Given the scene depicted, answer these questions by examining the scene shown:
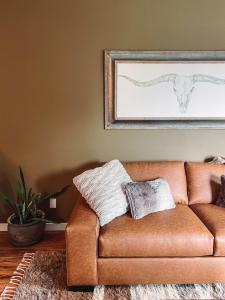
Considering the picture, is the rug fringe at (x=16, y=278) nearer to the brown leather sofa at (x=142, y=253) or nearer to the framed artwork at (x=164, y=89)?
the brown leather sofa at (x=142, y=253)

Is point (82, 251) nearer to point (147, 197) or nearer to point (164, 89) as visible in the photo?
point (147, 197)

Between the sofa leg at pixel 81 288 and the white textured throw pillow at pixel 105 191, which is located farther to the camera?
the white textured throw pillow at pixel 105 191

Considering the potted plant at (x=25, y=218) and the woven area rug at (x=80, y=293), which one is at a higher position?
the potted plant at (x=25, y=218)

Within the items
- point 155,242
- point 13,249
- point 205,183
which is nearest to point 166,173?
point 205,183

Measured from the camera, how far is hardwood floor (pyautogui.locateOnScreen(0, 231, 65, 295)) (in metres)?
2.30

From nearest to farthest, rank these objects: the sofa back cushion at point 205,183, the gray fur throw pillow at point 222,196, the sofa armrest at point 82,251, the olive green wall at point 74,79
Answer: the sofa armrest at point 82,251
the gray fur throw pillow at point 222,196
the sofa back cushion at point 205,183
the olive green wall at point 74,79

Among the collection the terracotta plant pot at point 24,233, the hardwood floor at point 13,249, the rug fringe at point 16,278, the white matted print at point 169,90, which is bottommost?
the hardwood floor at point 13,249

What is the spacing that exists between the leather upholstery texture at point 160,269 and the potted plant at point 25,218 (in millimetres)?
894

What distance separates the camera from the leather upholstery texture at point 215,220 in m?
2.03

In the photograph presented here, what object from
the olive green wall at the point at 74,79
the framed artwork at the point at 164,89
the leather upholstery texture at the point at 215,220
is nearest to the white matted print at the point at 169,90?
the framed artwork at the point at 164,89

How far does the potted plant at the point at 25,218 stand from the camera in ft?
8.80

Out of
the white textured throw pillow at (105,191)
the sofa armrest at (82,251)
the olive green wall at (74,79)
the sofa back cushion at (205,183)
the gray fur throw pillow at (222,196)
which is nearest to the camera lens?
the sofa armrest at (82,251)

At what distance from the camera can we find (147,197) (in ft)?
7.64

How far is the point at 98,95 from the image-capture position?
286 cm
